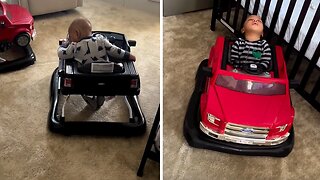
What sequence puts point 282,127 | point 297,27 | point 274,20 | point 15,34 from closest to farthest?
1. point 282,127
2. point 297,27
3. point 274,20
4. point 15,34

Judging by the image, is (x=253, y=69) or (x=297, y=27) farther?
(x=297, y=27)

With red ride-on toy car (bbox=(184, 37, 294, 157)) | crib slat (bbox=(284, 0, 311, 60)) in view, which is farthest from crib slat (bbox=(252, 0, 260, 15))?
red ride-on toy car (bbox=(184, 37, 294, 157))

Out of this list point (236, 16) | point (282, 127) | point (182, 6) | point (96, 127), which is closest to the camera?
point (282, 127)

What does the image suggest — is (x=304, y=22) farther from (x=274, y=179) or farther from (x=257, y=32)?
(x=274, y=179)

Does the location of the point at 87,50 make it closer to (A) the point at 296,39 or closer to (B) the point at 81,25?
(B) the point at 81,25

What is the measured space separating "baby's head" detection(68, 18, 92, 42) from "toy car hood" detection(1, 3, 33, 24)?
483 millimetres

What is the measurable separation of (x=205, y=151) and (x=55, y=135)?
0.62 meters

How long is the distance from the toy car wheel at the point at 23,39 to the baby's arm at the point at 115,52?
569 millimetres

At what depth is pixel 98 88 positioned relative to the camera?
1.67 m

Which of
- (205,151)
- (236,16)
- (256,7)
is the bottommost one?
(205,151)

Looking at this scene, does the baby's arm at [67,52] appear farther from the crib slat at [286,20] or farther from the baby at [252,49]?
the crib slat at [286,20]

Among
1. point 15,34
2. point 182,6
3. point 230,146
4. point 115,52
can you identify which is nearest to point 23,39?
point 15,34

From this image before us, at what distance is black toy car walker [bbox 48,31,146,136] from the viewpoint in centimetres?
165

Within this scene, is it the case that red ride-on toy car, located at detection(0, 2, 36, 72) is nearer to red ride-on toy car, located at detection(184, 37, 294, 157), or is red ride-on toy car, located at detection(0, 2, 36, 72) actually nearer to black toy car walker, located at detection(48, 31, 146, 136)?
black toy car walker, located at detection(48, 31, 146, 136)
